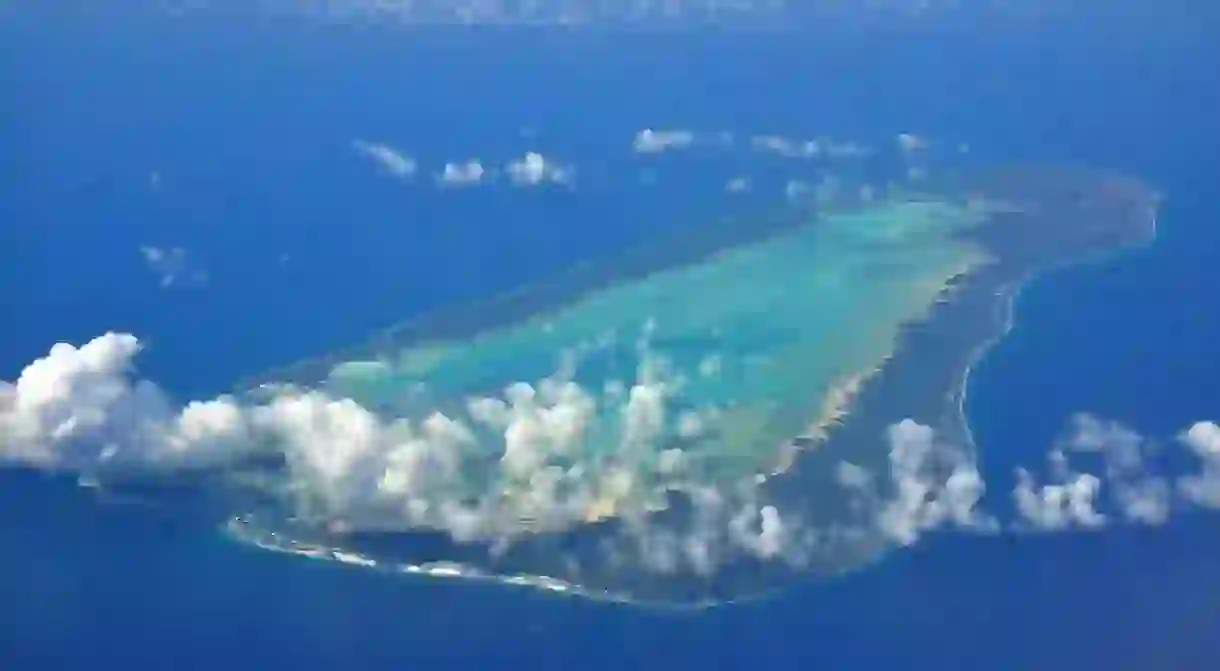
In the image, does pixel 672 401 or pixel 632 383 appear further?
pixel 632 383

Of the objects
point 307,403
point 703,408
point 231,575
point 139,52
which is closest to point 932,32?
point 139,52

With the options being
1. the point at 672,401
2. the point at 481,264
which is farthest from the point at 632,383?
the point at 481,264

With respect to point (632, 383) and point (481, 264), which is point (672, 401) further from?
point (481, 264)

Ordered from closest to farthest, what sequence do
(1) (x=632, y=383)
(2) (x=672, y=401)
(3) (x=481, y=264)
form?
(2) (x=672, y=401)
(1) (x=632, y=383)
(3) (x=481, y=264)

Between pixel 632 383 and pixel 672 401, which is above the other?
pixel 632 383

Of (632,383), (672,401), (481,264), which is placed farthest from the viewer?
(481,264)

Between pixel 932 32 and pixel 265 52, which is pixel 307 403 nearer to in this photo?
pixel 265 52

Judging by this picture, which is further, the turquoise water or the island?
the turquoise water

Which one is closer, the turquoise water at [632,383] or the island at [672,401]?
the island at [672,401]
